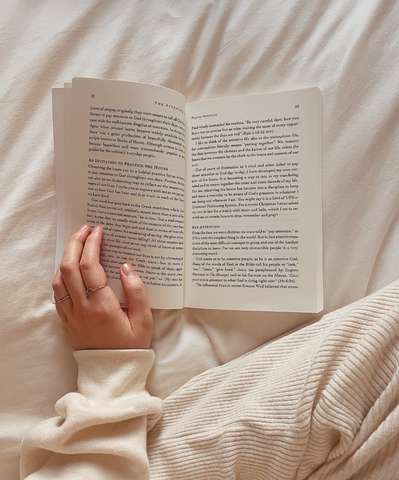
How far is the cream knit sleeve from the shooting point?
569 mm

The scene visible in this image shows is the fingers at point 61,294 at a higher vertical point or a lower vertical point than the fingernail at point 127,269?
lower

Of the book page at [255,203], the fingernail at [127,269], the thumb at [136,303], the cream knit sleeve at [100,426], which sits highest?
the book page at [255,203]

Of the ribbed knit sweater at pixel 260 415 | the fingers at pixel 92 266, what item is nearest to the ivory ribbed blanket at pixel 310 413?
the ribbed knit sweater at pixel 260 415

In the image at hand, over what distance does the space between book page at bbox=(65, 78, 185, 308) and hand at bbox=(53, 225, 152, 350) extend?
2 centimetres

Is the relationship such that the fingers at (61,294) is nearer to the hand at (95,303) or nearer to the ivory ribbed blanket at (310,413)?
the hand at (95,303)

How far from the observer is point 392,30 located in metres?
0.62

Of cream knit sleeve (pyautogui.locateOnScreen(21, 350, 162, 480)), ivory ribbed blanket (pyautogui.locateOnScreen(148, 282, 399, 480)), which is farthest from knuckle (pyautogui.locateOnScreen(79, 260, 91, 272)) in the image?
ivory ribbed blanket (pyautogui.locateOnScreen(148, 282, 399, 480))

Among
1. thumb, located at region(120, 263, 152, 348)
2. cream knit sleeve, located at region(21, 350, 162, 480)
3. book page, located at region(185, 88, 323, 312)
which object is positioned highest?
book page, located at region(185, 88, 323, 312)

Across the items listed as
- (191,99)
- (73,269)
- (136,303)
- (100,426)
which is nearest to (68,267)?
(73,269)

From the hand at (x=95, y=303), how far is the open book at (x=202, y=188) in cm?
3

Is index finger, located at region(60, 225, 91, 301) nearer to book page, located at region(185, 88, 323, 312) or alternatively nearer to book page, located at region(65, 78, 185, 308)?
book page, located at region(65, 78, 185, 308)

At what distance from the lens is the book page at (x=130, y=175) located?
2.06ft

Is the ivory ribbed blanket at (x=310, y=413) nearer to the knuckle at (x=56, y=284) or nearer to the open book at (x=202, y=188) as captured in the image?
the open book at (x=202, y=188)

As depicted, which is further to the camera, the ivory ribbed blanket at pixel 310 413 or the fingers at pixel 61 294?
the fingers at pixel 61 294
